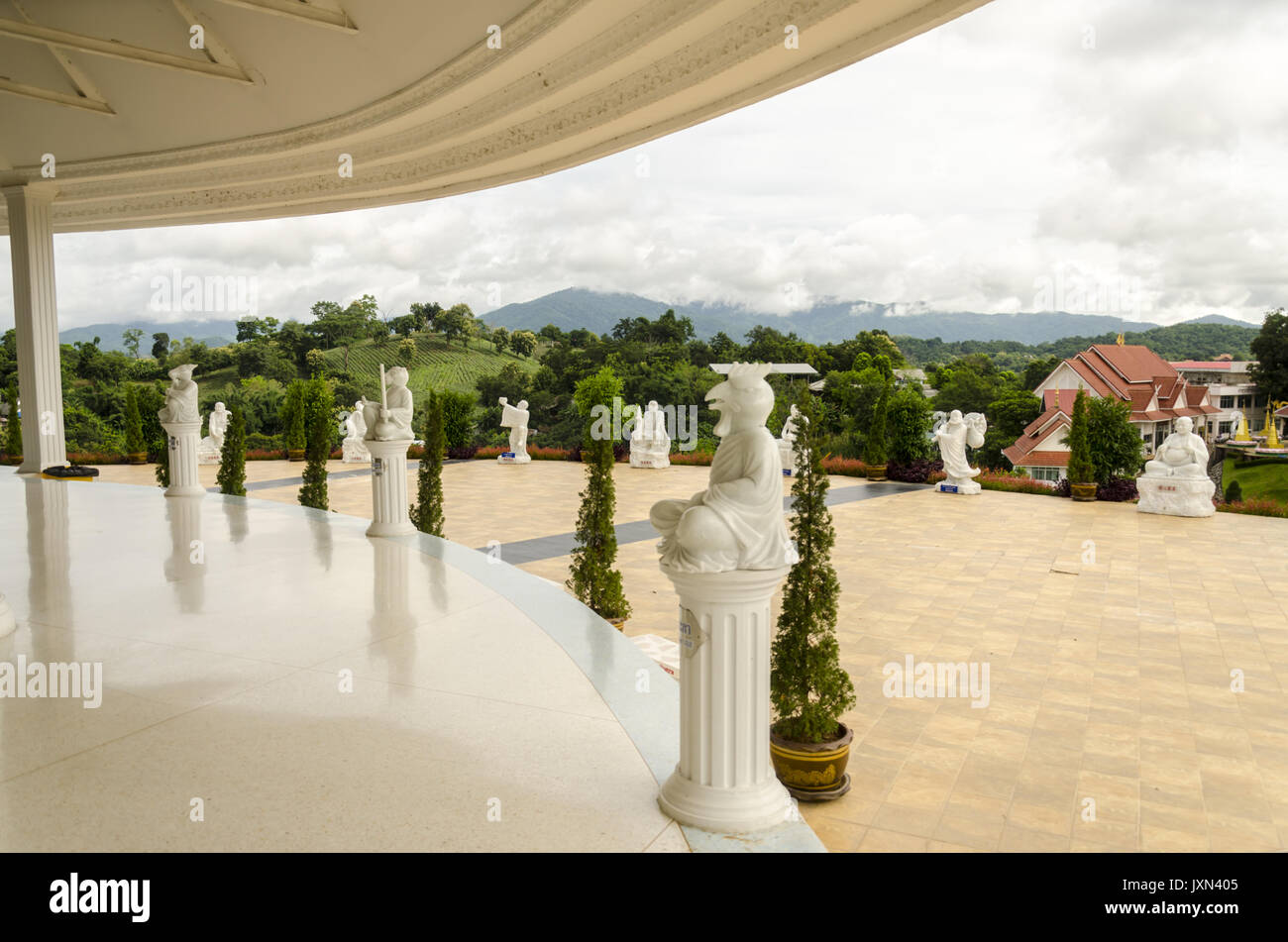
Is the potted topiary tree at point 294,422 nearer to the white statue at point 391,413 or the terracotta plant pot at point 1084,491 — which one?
the white statue at point 391,413

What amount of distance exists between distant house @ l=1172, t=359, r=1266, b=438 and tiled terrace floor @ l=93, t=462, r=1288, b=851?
20319 mm

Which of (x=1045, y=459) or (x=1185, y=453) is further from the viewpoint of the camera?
(x=1045, y=459)

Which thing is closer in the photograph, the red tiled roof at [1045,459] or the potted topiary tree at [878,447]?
the potted topiary tree at [878,447]

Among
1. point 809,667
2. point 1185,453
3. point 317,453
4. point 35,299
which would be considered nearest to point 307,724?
point 809,667

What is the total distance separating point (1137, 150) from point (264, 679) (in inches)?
1927

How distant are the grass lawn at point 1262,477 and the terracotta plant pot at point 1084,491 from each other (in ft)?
33.8

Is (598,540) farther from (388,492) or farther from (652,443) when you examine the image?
(652,443)

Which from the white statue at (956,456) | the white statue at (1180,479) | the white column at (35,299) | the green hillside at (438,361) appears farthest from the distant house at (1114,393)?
the green hillside at (438,361)

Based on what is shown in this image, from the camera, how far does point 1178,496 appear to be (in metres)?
12.3

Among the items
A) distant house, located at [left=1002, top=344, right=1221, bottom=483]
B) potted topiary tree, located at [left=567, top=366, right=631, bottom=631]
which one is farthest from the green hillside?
potted topiary tree, located at [left=567, top=366, right=631, bottom=631]

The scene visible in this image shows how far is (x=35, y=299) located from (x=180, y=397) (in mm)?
3400

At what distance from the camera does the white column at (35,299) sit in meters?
10.5
